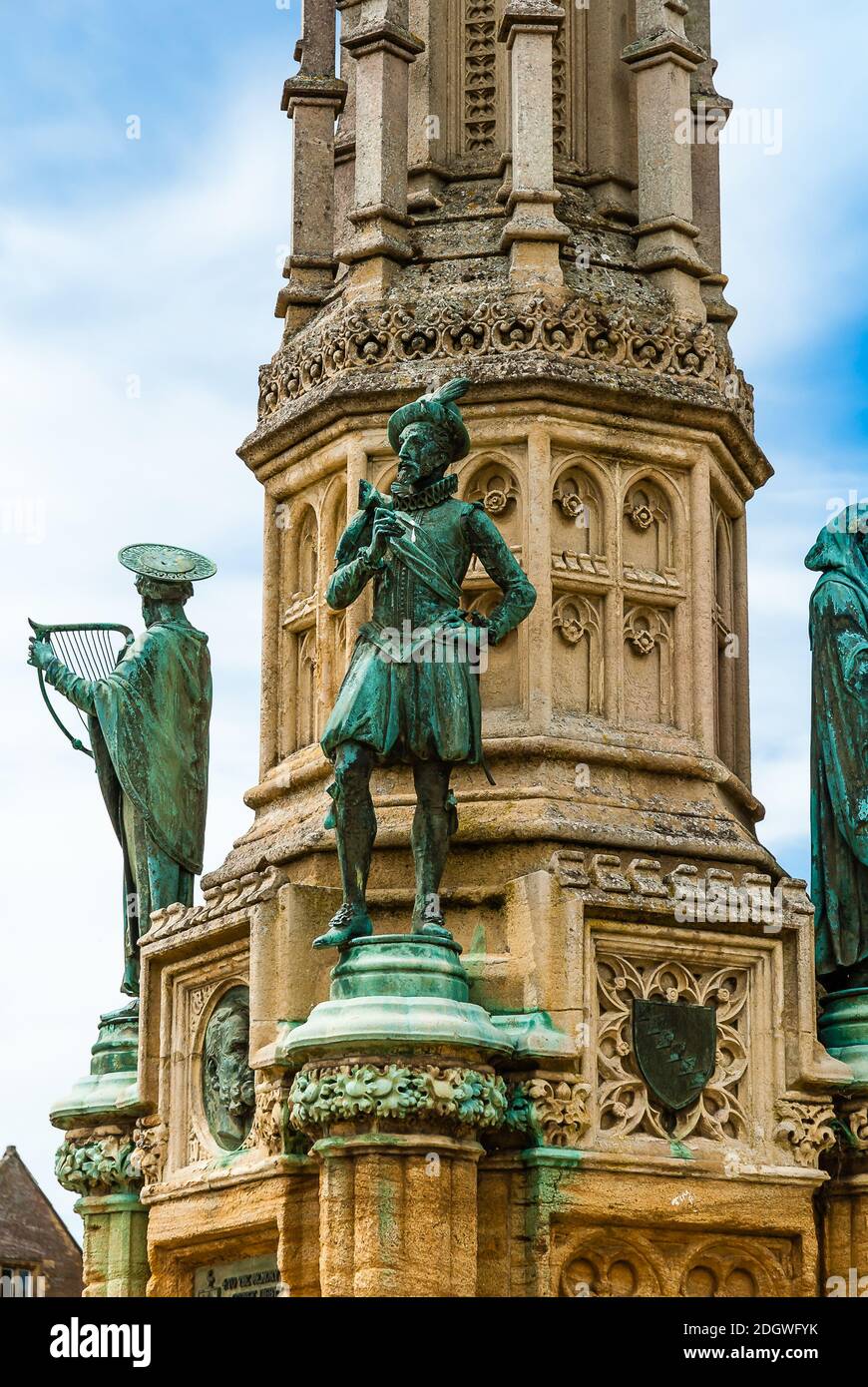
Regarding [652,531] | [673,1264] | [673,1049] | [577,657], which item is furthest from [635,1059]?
[652,531]

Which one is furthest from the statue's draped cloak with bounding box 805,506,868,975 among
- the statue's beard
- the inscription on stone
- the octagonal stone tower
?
the inscription on stone

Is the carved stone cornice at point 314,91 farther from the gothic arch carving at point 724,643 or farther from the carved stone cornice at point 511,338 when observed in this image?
the gothic arch carving at point 724,643

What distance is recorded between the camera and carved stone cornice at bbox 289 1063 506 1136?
15.0m

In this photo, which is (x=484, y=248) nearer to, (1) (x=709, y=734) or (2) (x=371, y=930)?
(1) (x=709, y=734)

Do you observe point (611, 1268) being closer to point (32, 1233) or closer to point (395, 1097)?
point (395, 1097)

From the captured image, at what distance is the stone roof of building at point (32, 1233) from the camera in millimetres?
31562

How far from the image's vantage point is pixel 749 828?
1823 centimetres

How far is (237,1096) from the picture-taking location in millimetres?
16859

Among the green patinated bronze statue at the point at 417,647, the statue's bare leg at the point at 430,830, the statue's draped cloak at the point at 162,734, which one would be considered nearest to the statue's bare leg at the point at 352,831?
the green patinated bronze statue at the point at 417,647

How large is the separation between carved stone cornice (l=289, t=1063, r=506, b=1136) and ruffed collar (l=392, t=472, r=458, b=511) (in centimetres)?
316

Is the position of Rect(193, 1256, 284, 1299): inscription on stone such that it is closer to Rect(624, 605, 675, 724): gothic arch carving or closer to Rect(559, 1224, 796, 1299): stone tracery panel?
Rect(559, 1224, 796, 1299): stone tracery panel

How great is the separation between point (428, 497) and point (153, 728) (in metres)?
3.07

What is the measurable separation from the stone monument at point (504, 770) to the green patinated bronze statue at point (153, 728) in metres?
0.66
